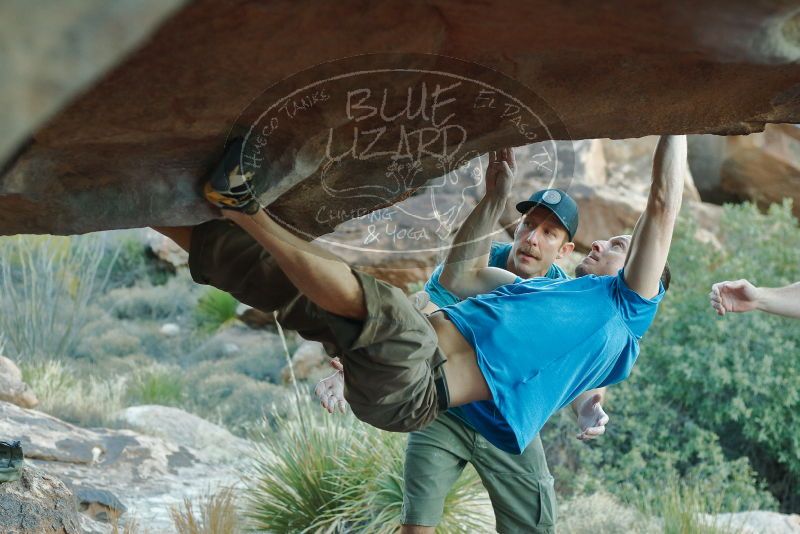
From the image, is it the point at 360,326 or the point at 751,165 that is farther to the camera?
the point at 751,165

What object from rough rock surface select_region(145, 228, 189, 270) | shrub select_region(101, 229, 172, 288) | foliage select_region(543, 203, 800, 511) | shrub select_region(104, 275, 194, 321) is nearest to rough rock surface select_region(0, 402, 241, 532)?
foliage select_region(543, 203, 800, 511)

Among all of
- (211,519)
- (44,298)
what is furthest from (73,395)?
(211,519)

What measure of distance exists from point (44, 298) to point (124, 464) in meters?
4.12

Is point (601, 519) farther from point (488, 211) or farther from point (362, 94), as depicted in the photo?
point (362, 94)

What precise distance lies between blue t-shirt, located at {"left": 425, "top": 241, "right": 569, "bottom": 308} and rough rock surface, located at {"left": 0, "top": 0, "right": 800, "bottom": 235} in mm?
976

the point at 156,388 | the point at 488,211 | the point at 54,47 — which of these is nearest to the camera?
the point at 54,47

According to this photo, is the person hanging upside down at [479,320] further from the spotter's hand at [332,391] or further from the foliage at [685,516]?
the foliage at [685,516]

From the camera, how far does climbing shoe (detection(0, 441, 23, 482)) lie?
3.19 meters

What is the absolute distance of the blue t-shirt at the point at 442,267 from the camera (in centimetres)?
350

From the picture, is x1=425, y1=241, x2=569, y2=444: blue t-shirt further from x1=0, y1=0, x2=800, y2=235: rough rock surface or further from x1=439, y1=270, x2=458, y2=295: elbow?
x1=0, y1=0, x2=800, y2=235: rough rock surface

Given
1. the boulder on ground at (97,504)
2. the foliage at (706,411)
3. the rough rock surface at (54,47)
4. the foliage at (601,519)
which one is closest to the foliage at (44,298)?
the boulder on ground at (97,504)

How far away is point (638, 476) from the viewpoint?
261 inches

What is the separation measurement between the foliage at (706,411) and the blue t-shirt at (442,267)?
3.16 m

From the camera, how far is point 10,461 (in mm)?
3223
